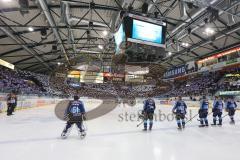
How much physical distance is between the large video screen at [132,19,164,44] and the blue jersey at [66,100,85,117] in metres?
2.66

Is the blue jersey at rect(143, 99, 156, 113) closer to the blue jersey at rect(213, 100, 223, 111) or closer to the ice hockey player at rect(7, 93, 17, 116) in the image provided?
the blue jersey at rect(213, 100, 223, 111)

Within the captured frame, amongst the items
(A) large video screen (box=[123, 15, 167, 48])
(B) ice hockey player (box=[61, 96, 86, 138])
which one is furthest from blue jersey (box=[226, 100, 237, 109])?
(B) ice hockey player (box=[61, 96, 86, 138])

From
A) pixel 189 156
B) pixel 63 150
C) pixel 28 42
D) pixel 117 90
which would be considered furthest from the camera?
pixel 117 90

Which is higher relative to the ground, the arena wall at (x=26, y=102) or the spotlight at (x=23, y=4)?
the spotlight at (x=23, y=4)

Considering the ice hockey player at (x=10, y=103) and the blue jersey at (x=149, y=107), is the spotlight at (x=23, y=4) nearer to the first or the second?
the blue jersey at (x=149, y=107)

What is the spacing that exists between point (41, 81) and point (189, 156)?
106ft

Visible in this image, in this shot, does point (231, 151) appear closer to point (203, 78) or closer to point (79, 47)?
point (79, 47)

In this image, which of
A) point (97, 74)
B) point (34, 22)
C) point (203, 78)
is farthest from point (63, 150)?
point (203, 78)

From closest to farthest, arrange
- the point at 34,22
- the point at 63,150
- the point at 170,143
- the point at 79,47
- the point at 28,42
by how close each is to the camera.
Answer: the point at 63,150
the point at 170,143
the point at 34,22
the point at 28,42
the point at 79,47

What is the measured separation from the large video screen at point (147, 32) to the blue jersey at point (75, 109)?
2.66 metres

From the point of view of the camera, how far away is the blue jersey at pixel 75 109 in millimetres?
6232

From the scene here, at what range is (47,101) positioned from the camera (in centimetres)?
2284

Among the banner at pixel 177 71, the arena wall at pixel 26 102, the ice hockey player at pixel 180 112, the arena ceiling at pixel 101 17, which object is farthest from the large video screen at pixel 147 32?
the banner at pixel 177 71

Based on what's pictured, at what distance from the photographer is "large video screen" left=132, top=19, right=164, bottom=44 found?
591 centimetres
